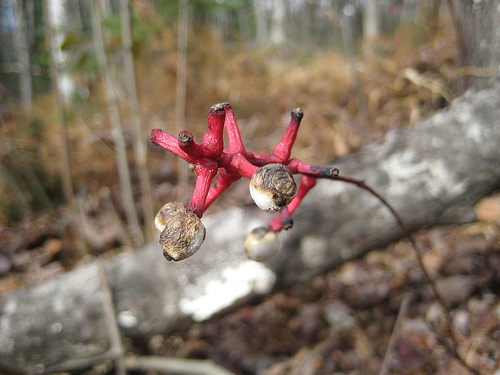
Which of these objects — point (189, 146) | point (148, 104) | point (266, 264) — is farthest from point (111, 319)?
point (148, 104)

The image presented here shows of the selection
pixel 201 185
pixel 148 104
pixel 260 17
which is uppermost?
pixel 260 17

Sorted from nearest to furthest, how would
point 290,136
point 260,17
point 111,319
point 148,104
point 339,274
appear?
point 290,136
point 111,319
point 339,274
point 148,104
point 260,17

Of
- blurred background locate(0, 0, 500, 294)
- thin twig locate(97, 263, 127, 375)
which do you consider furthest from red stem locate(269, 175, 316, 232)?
blurred background locate(0, 0, 500, 294)

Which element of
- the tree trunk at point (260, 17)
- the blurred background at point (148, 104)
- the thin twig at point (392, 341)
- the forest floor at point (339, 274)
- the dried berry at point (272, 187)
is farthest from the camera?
the tree trunk at point (260, 17)

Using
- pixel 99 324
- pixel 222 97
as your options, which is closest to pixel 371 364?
pixel 99 324

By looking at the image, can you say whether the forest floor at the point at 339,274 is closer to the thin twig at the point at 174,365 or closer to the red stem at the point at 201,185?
the thin twig at the point at 174,365

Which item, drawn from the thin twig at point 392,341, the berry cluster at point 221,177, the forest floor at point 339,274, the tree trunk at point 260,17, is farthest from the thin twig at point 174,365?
the tree trunk at point 260,17

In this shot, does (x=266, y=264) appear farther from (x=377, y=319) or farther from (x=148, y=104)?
(x=148, y=104)
